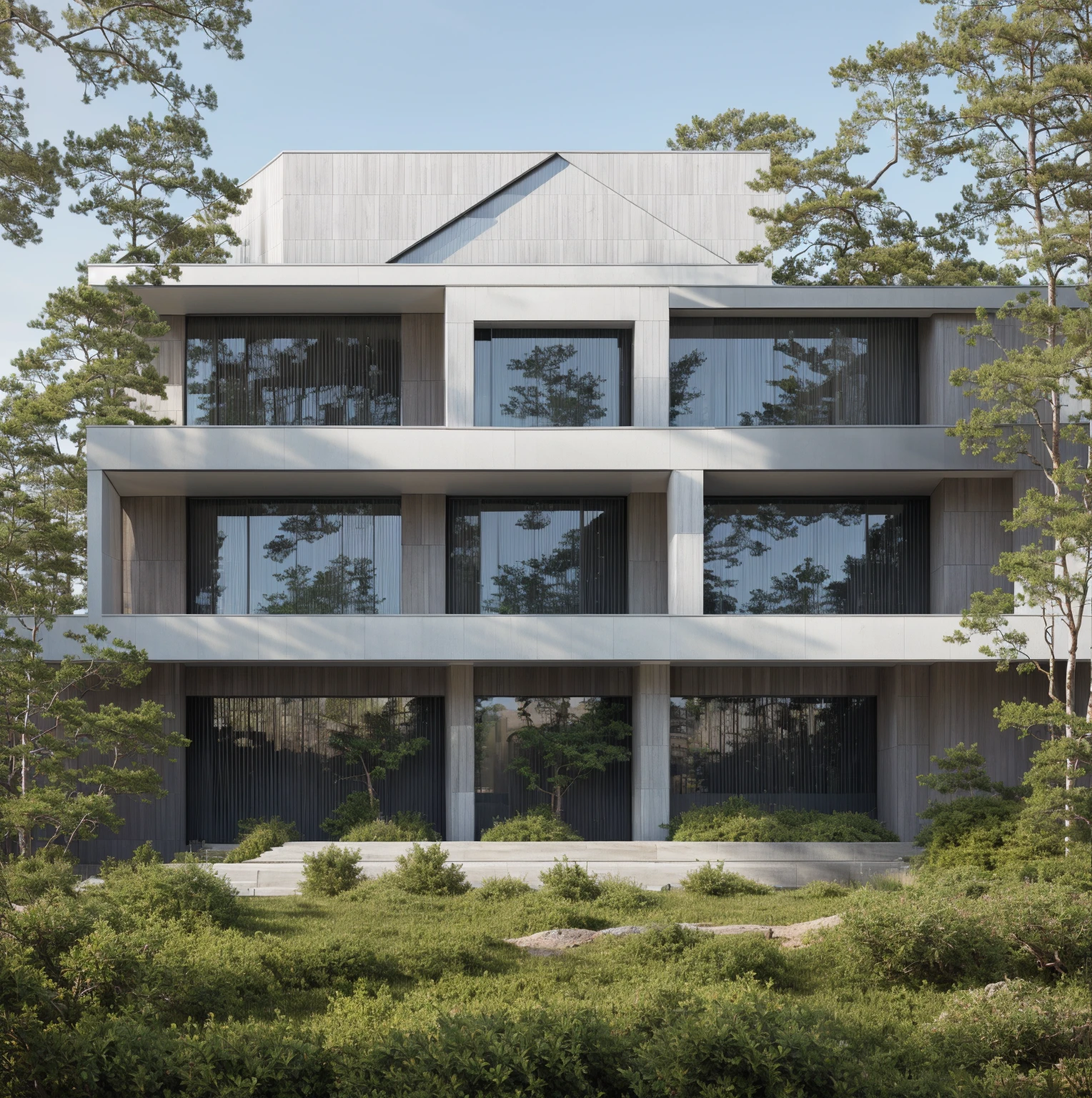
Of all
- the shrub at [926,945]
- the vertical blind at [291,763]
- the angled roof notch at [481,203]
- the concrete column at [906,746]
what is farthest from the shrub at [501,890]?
the angled roof notch at [481,203]

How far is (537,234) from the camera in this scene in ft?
99.0

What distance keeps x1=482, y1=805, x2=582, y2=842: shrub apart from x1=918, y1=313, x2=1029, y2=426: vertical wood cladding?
13015 mm

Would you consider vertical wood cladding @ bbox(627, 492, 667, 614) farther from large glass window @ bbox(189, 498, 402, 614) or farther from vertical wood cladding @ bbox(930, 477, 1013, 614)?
vertical wood cladding @ bbox(930, 477, 1013, 614)

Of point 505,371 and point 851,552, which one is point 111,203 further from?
point 851,552

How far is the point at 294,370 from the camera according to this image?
27.1 metres

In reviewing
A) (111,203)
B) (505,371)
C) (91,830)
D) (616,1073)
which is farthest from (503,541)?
(616,1073)

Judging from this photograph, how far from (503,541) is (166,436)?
26.9 feet

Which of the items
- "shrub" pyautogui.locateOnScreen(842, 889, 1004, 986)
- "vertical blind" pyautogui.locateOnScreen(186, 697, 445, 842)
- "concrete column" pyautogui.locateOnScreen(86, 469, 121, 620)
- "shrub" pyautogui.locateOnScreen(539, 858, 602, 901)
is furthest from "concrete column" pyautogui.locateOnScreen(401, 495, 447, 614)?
"shrub" pyautogui.locateOnScreen(842, 889, 1004, 986)

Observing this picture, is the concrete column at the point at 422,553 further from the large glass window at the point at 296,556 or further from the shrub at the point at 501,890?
the shrub at the point at 501,890

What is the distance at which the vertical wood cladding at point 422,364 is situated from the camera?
27.0 meters

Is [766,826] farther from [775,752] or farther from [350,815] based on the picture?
[350,815]

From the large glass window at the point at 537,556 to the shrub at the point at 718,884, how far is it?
29.7ft

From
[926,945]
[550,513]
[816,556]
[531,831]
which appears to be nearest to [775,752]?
[816,556]

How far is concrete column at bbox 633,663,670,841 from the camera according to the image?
78.4ft
